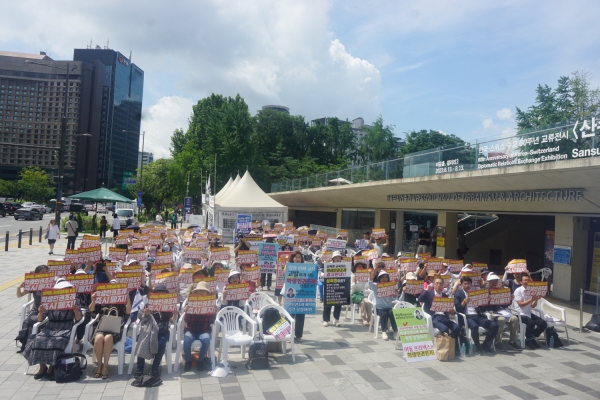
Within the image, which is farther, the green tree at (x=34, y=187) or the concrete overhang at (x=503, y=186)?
the green tree at (x=34, y=187)

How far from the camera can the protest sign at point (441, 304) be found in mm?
7953

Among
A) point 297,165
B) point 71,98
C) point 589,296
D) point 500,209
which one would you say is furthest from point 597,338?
point 71,98

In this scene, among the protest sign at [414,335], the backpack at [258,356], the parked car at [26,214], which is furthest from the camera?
the parked car at [26,214]

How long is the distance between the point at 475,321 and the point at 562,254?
7.33 metres

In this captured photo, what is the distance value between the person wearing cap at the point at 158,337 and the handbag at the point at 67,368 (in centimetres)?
76

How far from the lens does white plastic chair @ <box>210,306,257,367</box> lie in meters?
6.91

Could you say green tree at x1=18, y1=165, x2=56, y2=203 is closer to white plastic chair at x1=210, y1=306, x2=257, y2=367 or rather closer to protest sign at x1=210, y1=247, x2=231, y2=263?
protest sign at x1=210, y1=247, x2=231, y2=263

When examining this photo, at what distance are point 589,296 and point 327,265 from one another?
9.20 m

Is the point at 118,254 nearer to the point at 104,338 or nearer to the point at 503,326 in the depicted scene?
the point at 104,338

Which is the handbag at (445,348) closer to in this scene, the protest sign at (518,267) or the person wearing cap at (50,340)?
the protest sign at (518,267)

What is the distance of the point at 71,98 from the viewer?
10181cm

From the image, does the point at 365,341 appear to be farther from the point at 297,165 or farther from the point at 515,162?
the point at 297,165

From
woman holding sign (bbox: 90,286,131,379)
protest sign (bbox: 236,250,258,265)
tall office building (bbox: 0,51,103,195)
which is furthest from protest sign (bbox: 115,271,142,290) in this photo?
tall office building (bbox: 0,51,103,195)

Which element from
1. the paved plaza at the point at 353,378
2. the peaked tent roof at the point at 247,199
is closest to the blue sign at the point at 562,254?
the paved plaza at the point at 353,378
